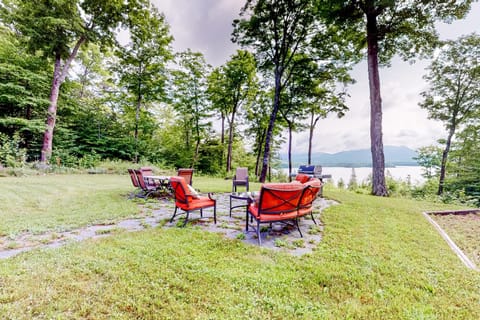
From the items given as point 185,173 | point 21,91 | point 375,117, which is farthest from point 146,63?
point 375,117

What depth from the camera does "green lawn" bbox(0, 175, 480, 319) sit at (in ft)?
5.73

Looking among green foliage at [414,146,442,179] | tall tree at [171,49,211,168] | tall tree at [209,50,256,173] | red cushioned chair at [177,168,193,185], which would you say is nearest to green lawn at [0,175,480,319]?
red cushioned chair at [177,168,193,185]

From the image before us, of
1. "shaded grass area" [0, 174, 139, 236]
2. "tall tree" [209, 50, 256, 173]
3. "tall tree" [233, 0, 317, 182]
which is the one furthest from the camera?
"tall tree" [209, 50, 256, 173]

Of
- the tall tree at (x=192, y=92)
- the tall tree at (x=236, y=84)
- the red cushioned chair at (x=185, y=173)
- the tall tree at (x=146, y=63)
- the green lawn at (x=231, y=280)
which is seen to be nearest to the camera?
the green lawn at (x=231, y=280)

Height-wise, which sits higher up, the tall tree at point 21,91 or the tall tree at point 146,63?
the tall tree at point 146,63

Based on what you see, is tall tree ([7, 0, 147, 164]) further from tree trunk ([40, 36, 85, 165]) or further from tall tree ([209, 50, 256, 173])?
tall tree ([209, 50, 256, 173])

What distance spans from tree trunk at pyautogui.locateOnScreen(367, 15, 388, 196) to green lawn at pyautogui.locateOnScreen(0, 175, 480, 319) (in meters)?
5.83

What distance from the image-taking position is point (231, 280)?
84.5 inches

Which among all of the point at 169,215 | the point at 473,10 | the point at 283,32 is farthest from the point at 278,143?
the point at 169,215

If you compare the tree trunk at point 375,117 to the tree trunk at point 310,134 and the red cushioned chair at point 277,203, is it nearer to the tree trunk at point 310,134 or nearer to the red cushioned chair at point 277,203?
the red cushioned chair at point 277,203

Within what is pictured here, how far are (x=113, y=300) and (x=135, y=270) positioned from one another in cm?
45

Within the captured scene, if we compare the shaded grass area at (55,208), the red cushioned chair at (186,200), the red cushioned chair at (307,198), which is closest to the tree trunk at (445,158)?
the red cushioned chair at (307,198)

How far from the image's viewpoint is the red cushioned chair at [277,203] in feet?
10.8

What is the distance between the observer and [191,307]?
1762 mm
